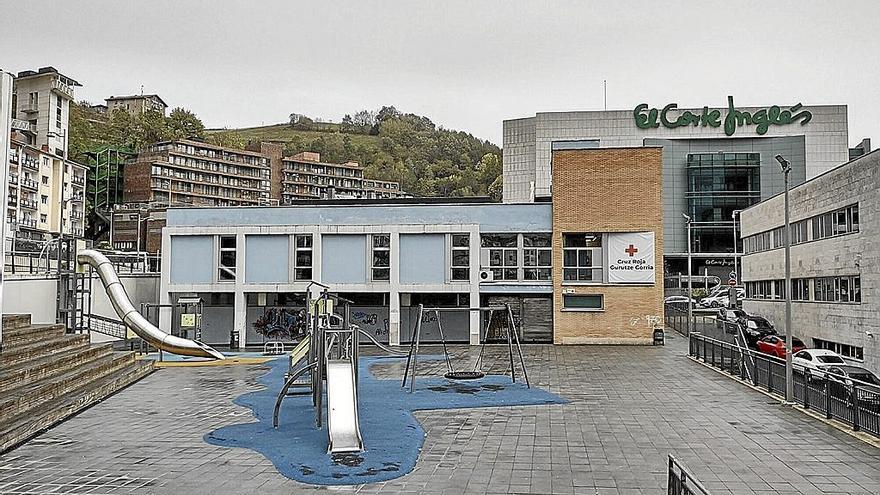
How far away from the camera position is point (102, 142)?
104 meters

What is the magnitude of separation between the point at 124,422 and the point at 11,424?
2499mm

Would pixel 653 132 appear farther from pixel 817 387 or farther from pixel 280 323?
pixel 817 387

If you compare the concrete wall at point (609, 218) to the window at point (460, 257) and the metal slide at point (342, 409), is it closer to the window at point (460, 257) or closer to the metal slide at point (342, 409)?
the window at point (460, 257)

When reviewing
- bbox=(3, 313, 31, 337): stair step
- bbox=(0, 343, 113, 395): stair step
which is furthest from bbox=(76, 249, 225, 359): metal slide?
bbox=(3, 313, 31, 337): stair step

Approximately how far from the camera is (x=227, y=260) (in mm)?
37312

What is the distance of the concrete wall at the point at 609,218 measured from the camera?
34875 millimetres

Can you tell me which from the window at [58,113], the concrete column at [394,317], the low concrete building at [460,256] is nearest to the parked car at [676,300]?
the low concrete building at [460,256]

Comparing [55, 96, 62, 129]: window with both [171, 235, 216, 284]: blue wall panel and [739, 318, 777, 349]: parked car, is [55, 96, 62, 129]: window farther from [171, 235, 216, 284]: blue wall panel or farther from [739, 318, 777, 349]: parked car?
[739, 318, 777, 349]: parked car

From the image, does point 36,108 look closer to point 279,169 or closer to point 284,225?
point 279,169

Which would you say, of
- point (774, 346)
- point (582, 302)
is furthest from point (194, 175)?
point (774, 346)

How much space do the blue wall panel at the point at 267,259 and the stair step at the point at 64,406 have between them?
1271 cm

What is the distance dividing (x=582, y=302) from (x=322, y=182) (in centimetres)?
9005

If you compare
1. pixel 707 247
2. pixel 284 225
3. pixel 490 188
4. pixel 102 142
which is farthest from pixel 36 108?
pixel 707 247

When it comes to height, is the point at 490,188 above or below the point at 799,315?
above
